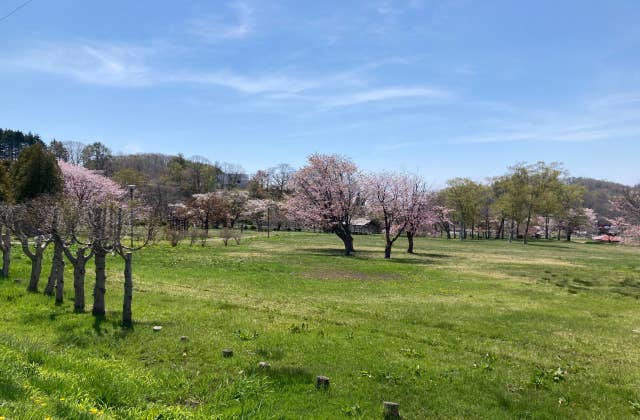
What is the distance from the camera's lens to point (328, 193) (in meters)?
42.3

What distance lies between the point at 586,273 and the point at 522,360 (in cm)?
2370

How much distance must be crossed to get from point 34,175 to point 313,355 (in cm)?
1533

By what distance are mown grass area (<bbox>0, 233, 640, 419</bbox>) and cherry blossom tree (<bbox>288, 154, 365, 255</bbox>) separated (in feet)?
78.9

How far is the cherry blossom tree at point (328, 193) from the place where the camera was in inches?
1629

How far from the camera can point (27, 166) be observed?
680 inches

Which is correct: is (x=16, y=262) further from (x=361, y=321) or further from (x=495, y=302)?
(x=495, y=302)

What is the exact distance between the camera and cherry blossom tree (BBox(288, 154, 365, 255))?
4138 cm

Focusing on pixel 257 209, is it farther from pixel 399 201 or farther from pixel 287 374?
pixel 287 374

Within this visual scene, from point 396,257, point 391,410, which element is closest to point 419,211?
point 396,257

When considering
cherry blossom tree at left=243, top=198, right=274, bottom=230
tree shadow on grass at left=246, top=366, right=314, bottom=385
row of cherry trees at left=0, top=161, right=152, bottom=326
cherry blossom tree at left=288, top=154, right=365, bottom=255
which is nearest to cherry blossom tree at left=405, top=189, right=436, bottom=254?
cherry blossom tree at left=288, top=154, right=365, bottom=255

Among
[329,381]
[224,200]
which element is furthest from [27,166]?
[224,200]

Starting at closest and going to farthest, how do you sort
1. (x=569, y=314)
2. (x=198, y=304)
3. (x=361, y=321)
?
(x=361, y=321)
(x=198, y=304)
(x=569, y=314)

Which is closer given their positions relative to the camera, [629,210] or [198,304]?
[198,304]

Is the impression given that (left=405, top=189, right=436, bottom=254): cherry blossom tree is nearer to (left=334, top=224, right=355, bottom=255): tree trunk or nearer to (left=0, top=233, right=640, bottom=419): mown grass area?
(left=334, top=224, right=355, bottom=255): tree trunk
